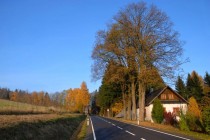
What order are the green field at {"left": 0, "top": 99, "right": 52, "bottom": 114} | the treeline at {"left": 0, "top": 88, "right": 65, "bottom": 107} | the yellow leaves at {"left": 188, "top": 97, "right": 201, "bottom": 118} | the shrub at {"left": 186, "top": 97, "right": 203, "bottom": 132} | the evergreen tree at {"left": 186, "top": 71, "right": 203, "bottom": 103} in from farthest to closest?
the treeline at {"left": 0, "top": 88, "right": 65, "bottom": 107}
the evergreen tree at {"left": 186, "top": 71, "right": 203, "bottom": 103}
the yellow leaves at {"left": 188, "top": 97, "right": 201, "bottom": 118}
the shrub at {"left": 186, "top": 97, "right": 203, "bottom": 132}
the green field at {"left": 0, "top": 99, "right": 52, "bottom": 114}

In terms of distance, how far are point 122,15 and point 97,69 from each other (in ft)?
30.3

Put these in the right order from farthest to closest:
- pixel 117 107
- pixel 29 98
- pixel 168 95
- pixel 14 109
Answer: pixel 29 98, pixel 117 107, pixel 168 95, pixel 14 109

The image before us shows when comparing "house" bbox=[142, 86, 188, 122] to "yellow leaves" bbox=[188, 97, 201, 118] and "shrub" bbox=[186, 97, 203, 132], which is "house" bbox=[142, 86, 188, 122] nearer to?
"yellow leaves" bbox=[188, 97, 201, 118]

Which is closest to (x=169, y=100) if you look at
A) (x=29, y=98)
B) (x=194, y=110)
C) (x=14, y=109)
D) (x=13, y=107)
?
(x=194, y=110)

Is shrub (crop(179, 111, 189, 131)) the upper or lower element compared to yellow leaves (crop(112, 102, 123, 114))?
lower

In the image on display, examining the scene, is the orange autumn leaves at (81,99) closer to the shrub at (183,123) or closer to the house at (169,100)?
the house at (169,100)

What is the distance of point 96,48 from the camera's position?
45250 millimetres

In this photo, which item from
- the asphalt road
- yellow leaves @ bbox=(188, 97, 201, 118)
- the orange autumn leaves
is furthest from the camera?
the orange autumn leaves

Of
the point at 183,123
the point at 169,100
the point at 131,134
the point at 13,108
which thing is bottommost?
the point at 131,134

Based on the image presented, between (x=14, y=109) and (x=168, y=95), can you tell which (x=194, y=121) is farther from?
(x=168, y=95)

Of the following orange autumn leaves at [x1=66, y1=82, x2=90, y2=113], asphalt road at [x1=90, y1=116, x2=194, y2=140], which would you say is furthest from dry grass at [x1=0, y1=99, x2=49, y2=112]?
orange autumn leaves at [x1=66, y1=82, x2=90, y2=113]

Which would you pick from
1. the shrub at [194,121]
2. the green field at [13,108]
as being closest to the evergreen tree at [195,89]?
the shrub at [194,121]

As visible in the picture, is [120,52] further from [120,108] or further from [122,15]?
[120,108]

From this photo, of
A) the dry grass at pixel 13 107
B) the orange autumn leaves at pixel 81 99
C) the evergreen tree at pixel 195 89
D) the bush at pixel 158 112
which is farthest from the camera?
the orange autumn leaves at pixel 81 99
